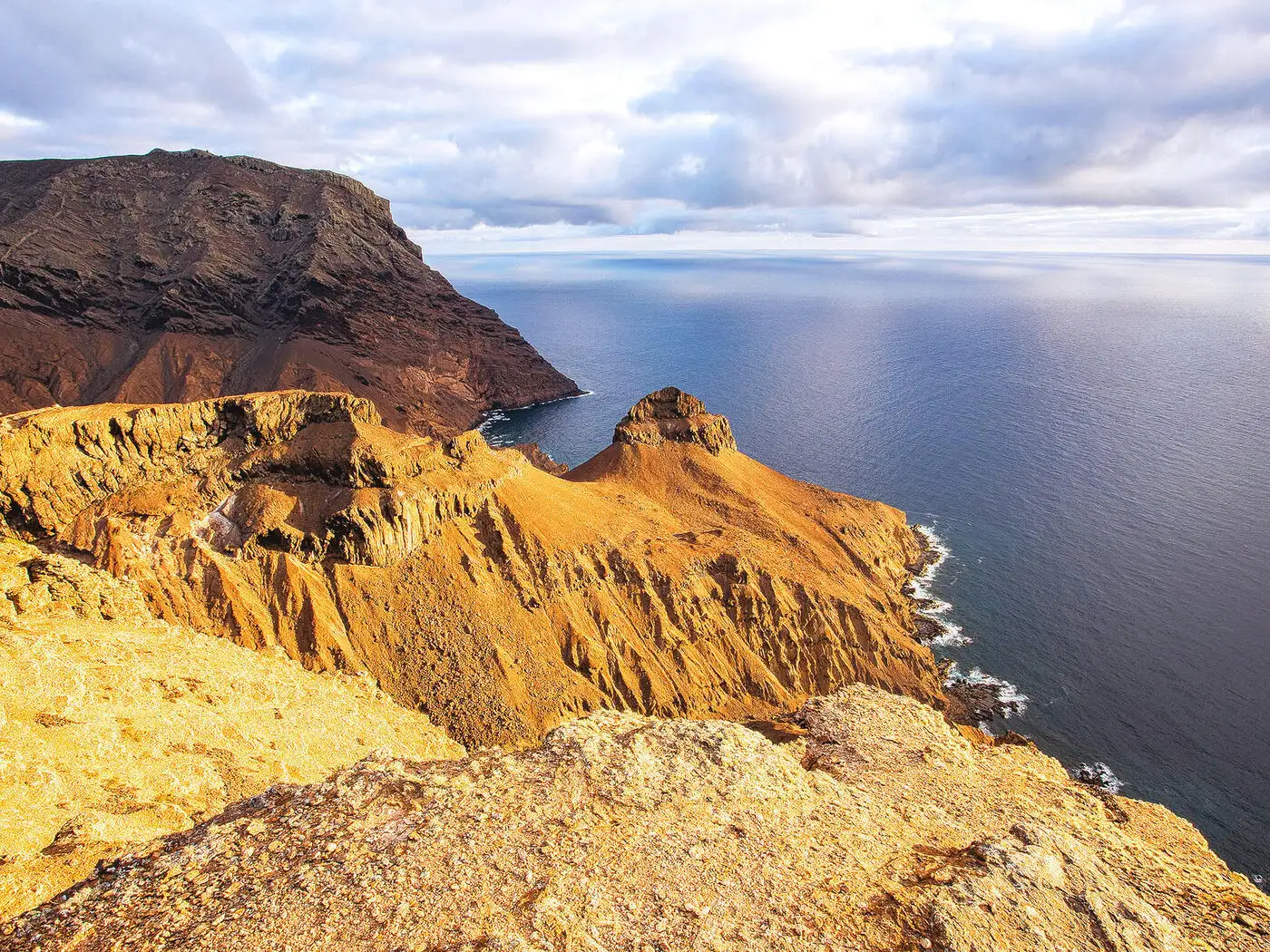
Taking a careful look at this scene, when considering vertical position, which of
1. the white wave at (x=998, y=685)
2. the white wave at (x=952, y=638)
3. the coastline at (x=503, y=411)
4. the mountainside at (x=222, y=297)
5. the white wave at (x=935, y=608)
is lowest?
the white wave at (x=998, y=685)

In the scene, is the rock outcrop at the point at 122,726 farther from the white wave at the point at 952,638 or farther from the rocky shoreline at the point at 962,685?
the white wave at the point at 952,638

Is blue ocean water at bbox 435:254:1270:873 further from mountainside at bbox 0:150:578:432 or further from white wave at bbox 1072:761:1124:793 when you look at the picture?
mountainside at bbox 0:150:578:432

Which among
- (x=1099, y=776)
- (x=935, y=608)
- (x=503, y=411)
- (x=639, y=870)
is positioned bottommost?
(x=1099, y=776)

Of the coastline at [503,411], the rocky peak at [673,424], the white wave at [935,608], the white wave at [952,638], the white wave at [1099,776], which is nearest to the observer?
the white wave at [1099,776]

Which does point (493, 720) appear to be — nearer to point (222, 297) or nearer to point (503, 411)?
point (503, 411)

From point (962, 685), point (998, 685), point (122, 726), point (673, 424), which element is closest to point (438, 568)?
point (122, 726)

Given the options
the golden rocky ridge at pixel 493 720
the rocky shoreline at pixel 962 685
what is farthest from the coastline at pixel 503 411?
the rocky shoreline at pixel 962 685
